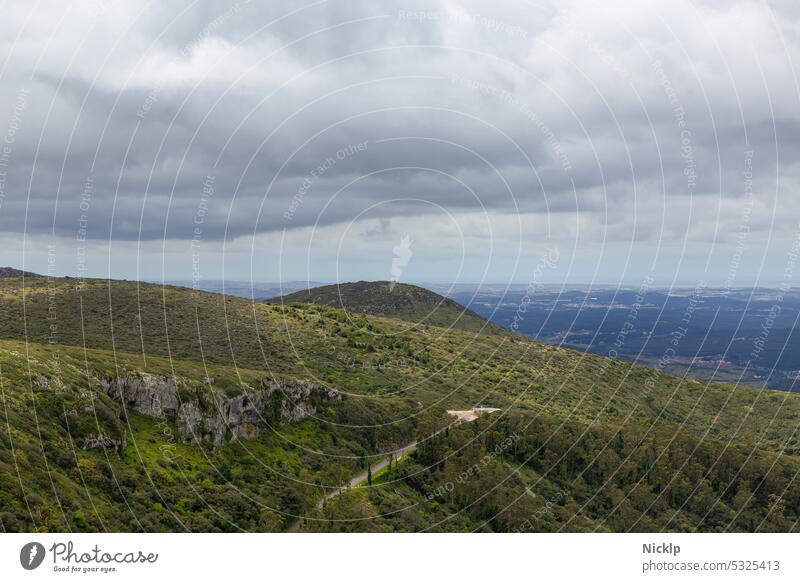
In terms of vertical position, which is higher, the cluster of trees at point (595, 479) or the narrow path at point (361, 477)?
the narrow path at point (361, 477)

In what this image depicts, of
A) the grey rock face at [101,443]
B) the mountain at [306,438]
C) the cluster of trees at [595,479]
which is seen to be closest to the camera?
the mountain at [306,438]

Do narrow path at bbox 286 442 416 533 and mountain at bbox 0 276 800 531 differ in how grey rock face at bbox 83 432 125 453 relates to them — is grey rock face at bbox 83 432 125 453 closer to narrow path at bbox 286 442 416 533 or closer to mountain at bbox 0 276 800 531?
mountain at bbox 0 276 800 531

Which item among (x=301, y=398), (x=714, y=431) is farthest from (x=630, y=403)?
(x=301, y=398)

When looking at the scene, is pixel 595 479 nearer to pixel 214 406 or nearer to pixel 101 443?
pixel 214 406

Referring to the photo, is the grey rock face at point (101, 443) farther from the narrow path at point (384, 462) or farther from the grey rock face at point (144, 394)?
the narrow path at point (384, 462)

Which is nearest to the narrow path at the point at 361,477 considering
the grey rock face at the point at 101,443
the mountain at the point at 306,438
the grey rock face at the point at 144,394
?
the mountain at the point at 306,438

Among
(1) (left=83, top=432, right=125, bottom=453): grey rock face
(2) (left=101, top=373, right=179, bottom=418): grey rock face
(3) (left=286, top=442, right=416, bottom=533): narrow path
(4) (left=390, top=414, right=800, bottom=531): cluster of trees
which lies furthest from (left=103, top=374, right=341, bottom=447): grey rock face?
(4) (left=390, top=414, right=800, bottom=531): cluster of trees

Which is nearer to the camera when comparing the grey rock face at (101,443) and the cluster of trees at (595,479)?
the grey rock face at (101,443)
